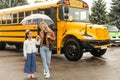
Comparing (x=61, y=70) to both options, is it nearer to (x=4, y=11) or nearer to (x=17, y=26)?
(x=17, y=26)

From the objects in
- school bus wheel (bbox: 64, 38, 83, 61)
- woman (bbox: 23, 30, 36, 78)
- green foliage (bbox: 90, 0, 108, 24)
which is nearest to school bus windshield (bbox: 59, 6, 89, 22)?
school bus wheel (bbox: 64, 38, 83, 61)

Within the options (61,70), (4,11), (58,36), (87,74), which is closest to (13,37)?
(4,11)

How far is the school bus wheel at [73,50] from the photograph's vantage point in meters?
13.9

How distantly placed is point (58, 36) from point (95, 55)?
2256 mm

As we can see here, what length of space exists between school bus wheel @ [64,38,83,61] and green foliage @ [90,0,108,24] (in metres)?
21.5

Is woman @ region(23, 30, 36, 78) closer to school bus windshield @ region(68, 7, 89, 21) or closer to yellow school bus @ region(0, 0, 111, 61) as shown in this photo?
yellow school bus @ region(0, 0, 111, 61)

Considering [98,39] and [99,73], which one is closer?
[99,73]

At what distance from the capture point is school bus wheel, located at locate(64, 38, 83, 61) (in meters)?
13.9

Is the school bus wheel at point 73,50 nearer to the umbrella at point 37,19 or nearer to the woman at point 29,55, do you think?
the umbrella at point 37,19

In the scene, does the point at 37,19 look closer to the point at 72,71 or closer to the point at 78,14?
the point at 78,14

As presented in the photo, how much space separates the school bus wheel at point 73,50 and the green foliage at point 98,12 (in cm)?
2149

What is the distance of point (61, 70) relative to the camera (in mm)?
11359

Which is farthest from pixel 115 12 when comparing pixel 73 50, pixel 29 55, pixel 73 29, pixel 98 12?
pixel 29 55

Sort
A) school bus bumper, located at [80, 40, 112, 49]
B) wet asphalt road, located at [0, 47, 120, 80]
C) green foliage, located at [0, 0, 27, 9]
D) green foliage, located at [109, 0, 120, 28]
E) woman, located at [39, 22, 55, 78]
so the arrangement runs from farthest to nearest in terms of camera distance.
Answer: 1. green foliage, located at [0, 0, 27, 9]
2. green foliage, located at [109, 0, 120, 28]
3. school bus bumper, located at [80, 40, 112, 49]
4. wet asphalt road, located at [0, 47, 120, 80]
5. woman, located at [39, 22, 55, 78]
